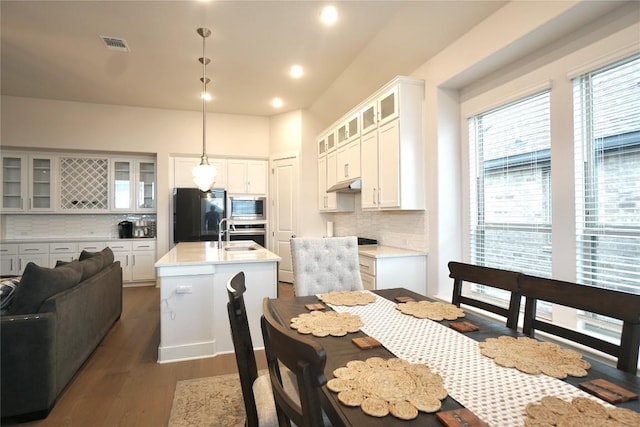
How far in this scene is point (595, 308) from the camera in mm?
1251

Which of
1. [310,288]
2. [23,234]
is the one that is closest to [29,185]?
[23,234]

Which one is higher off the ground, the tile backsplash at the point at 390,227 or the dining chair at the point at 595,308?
the tile backsplash at the point at 390,227

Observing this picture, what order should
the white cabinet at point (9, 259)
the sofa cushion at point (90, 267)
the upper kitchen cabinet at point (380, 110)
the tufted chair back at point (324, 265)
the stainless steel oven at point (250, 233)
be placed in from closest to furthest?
the tufted chair back at point (324, 265)
the sofa cushion at point (90, 267)
the upper kitchen cabinet at point (380, 110)
the white cabinet at point (9, 259)
the stainless steel oven at point (250, 233)

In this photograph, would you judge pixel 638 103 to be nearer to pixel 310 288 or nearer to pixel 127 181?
pixel 310 288

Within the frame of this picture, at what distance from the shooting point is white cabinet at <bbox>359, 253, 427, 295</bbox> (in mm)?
3150

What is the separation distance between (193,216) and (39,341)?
3793 millimetres

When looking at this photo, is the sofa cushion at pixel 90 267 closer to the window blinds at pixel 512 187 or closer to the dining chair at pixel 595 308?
the dining chair at pixel 595 308

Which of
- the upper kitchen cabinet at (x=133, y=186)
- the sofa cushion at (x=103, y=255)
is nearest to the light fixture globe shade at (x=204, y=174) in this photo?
the sofa cushion at (x=103, y=255)

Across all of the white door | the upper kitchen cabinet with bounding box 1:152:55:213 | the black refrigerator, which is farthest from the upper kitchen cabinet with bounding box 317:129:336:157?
the upper kitchen cabinet with bounding box 1:152:55:213

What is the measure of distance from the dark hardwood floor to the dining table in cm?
130

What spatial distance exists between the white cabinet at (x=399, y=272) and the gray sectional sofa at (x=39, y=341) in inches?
96.5

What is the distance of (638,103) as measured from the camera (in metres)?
1.79

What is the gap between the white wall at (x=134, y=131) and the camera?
521 cm

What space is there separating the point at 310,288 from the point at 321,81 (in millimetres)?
3383
